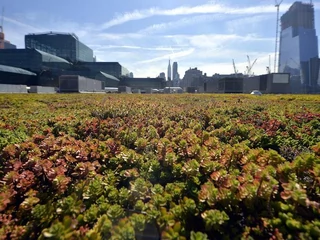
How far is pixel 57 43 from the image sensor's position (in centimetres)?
9762

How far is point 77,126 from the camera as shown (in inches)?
172

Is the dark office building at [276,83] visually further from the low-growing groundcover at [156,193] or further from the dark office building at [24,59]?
the dark office building at [24,59]

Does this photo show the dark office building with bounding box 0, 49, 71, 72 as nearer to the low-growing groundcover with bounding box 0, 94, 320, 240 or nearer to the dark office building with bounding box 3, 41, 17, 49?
the low-growing groundcover with bounding box 0, 94, 320, 240

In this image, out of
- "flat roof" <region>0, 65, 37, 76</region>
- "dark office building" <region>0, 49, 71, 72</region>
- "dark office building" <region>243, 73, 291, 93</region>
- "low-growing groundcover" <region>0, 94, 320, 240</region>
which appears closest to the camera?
"low-growing groundcover" <region>0, 94, 320, 240</region>

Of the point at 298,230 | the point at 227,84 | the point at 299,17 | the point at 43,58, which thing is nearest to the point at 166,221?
the point at 298,230

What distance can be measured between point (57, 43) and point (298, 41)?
123m

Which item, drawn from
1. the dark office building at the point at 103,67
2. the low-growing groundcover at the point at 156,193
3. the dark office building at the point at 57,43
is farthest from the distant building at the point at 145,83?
the low-growing groundcover at the point at 156,193

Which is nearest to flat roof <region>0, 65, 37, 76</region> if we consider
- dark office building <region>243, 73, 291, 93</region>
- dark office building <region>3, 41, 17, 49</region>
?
dark office building <region>243, 73, 291, 93</region>

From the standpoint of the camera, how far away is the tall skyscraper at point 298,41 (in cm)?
11925

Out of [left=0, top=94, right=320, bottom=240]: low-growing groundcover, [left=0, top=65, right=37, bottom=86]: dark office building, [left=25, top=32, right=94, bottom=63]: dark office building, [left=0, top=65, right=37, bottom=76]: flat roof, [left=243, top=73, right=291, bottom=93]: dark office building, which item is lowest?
[left=0, top=94, right=320, bottom=240]: low-growing groundcover

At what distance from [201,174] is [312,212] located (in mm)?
957

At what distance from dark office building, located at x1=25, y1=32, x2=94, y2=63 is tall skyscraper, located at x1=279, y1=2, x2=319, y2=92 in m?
102

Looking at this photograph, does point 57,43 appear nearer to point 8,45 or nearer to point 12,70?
point 12,70

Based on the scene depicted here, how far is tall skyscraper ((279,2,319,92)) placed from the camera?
119m
